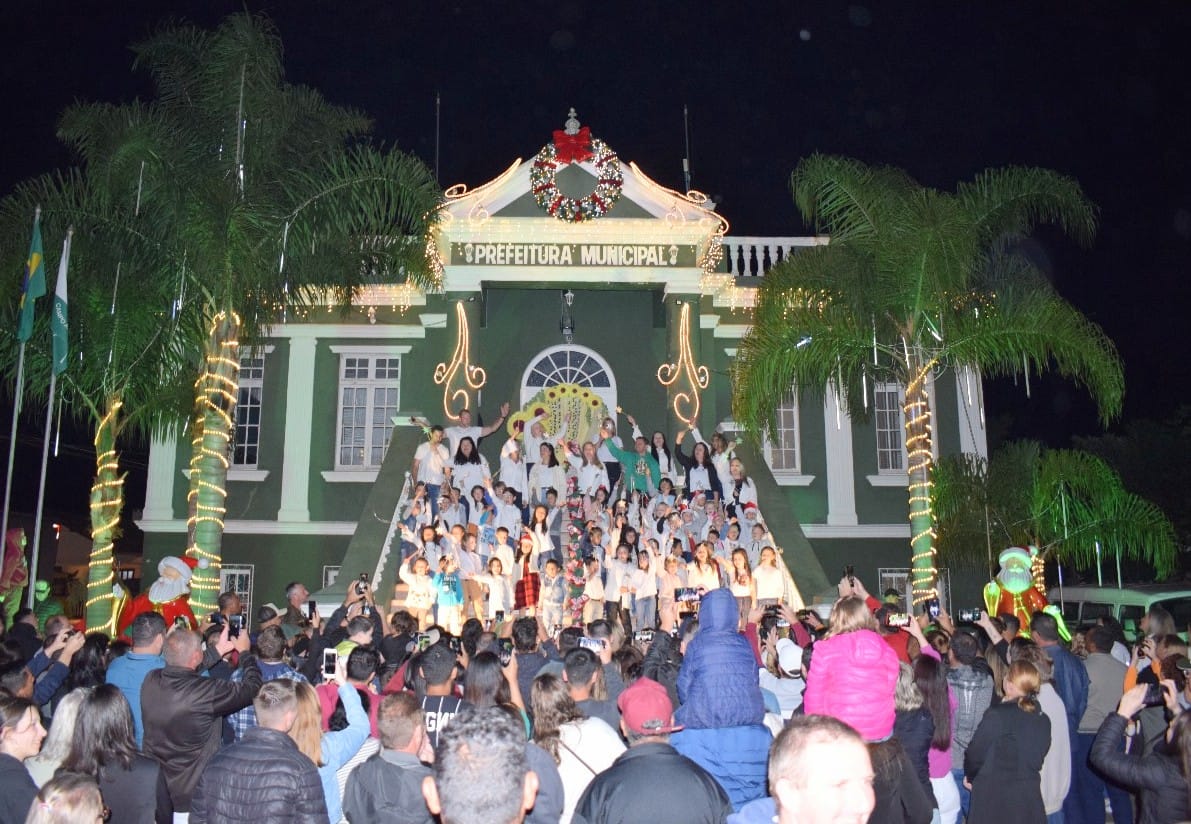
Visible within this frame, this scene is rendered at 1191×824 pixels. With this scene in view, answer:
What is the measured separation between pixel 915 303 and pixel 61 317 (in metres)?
11.0

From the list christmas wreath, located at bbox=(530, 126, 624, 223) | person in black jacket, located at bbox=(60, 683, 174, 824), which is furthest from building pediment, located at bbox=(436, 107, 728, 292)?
person in black jacket, located at bbox=(60, 683, 174, 824)

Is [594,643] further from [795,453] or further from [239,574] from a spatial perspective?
[239,574]

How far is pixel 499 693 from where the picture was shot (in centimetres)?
566

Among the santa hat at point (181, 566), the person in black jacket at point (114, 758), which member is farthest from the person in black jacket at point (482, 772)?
the santa hat at point (181, 566)

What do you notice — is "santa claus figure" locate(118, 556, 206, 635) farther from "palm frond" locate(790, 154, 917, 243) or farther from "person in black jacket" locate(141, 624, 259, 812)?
"palm frond" locate(790, 154, 917, 243)

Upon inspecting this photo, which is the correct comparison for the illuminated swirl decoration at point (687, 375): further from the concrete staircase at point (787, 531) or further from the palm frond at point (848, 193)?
the palm frond at point (848, 193)

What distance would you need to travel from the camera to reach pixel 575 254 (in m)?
20.2

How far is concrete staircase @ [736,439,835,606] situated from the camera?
16641 mm

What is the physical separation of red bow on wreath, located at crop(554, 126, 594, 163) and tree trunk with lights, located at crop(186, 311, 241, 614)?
8185 mm

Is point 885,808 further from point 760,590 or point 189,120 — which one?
point 189,120

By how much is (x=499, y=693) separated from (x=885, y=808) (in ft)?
6.75

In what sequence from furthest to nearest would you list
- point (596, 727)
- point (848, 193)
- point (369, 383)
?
point (369, 383) < point (848, 193) < point (596, 727)

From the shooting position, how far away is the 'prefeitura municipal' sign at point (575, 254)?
2023 cm

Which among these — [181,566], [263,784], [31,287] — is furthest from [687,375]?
[263,784]
